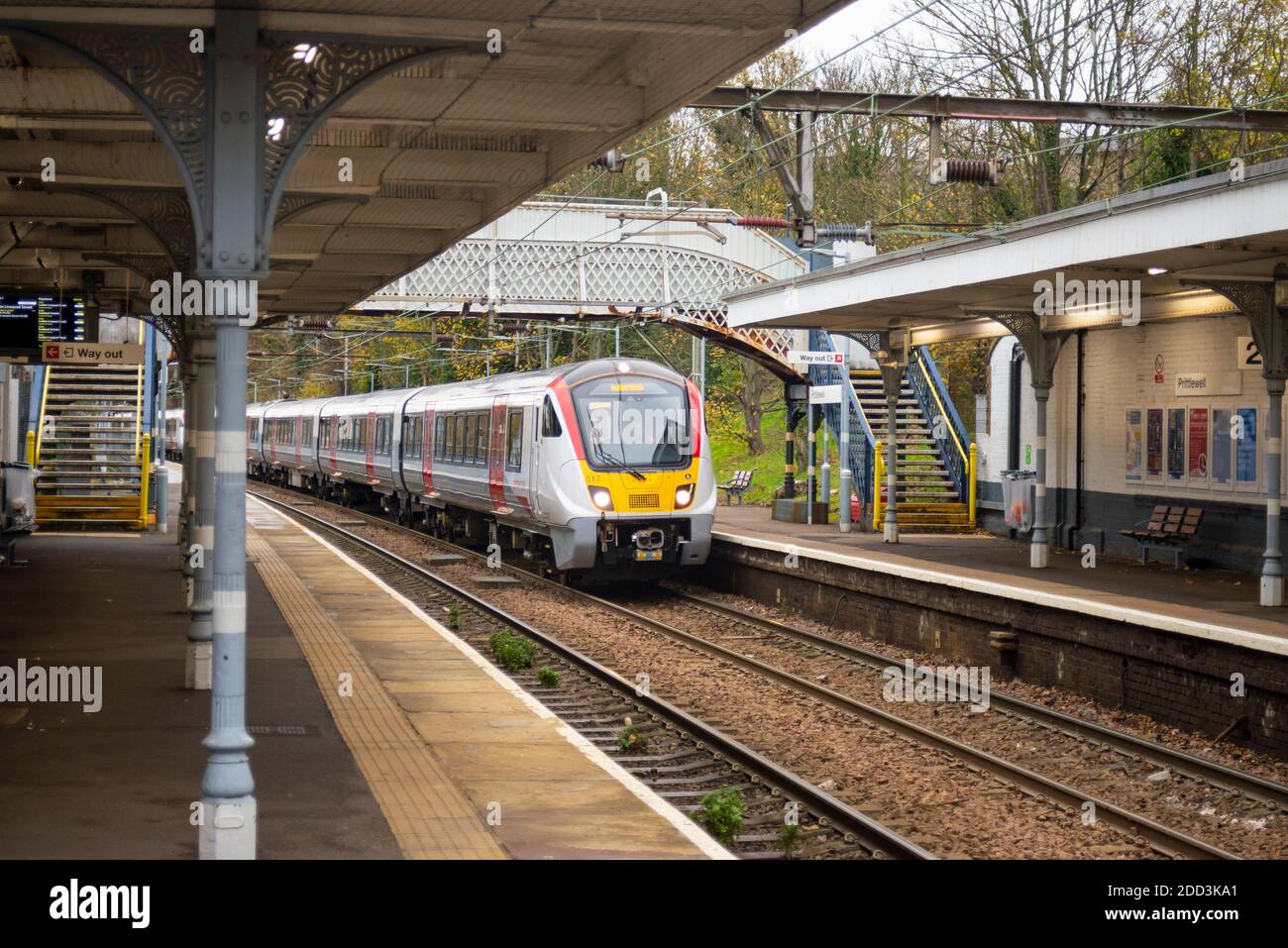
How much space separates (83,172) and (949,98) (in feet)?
29.8

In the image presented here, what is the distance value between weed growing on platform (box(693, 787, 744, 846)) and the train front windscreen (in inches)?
436

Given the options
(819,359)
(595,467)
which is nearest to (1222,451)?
(595,467)

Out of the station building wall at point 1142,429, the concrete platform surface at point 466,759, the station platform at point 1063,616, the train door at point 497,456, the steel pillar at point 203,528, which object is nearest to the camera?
the concrete platform surface at point 466,759

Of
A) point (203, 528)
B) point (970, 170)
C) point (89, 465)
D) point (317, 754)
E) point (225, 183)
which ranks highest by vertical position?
point (970, 170)

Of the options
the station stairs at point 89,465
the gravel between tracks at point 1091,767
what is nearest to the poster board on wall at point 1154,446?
the gravel between tracks at point 1091,767

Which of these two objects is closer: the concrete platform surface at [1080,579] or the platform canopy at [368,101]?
the platform canopy at [368,101]

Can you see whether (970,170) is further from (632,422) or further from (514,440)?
(514,440)

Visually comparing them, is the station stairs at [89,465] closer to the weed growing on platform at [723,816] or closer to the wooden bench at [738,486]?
the wooden bench at [738,486]

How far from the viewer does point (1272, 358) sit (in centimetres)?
1464

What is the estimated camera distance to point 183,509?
769 inches

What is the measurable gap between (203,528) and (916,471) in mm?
16580

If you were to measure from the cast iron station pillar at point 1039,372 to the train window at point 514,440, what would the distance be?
6.74 m

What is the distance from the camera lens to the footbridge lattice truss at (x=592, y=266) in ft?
105
